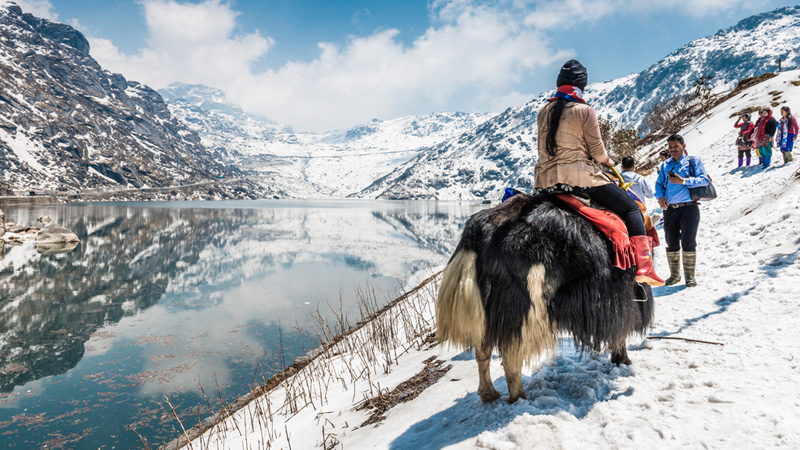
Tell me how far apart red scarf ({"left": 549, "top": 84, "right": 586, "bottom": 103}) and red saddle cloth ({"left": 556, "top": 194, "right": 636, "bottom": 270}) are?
2.52 ft

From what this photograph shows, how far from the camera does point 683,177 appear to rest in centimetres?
535

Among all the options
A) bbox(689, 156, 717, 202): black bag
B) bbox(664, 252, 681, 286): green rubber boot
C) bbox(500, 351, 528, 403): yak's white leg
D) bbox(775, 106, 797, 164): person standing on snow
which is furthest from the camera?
bbox(775, 106, 797, 164): person standing on snow

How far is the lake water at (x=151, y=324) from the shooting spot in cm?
666

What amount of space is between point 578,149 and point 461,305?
150 centimetres

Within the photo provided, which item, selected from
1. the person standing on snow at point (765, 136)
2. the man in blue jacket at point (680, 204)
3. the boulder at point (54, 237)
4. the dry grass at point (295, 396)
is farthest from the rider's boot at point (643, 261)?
the boulder at point (54, 237)

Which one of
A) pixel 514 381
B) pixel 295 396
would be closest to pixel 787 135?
pixel 514 381

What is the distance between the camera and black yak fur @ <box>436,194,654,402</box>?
2.61 m

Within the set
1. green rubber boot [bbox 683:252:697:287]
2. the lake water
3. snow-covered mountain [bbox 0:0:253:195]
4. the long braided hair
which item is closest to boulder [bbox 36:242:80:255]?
the lake water

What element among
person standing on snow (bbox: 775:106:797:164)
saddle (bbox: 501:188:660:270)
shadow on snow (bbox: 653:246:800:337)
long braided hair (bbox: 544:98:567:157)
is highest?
person standing on snow (bbox: 775:106:797:164)

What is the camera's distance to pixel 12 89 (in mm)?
136250

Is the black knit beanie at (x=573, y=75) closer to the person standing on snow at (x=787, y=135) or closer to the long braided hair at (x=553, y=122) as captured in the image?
the long braided hair at (x=553, y=122)

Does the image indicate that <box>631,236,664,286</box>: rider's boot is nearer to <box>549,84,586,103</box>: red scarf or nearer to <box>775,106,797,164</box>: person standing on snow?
<box>549,84,586,103</box>: red scarf

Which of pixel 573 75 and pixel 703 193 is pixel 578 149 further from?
pixel 703 193

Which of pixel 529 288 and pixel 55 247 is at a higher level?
pixel 529 288
